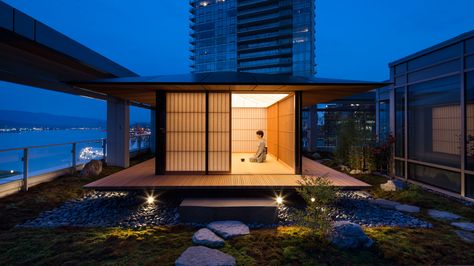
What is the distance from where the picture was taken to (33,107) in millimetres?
118688

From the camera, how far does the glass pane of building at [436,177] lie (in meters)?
5.96

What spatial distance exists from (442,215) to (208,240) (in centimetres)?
454

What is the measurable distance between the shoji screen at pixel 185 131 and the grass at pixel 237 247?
2341 mm

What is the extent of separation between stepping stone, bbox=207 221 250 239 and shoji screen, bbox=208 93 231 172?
222 cm

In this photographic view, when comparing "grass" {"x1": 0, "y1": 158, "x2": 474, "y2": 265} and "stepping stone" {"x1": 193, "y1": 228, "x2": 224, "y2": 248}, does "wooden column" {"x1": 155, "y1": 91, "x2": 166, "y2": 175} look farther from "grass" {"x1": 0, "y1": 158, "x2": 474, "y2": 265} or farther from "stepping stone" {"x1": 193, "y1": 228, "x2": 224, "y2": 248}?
"stepping stone" {"x1": 193, "y1": 228, "x2": 224, "y2": 248}

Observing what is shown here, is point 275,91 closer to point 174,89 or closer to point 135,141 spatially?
point 174,89

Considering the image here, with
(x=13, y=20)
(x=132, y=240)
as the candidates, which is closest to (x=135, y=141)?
(x=13, y=20)

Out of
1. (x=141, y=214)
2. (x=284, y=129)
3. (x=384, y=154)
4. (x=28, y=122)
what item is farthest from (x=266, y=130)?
(x=28, y=122)

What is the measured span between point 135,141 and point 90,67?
662 cm

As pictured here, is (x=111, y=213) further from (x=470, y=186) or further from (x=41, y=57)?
(x=470, y=186)

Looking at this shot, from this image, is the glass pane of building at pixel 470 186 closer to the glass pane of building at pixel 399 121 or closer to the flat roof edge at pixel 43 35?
the glass pane of building at pixel 399 121

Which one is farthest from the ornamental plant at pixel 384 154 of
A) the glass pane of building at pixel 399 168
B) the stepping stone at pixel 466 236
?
the stepping stone at pixel 466 236

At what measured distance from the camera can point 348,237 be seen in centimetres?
349

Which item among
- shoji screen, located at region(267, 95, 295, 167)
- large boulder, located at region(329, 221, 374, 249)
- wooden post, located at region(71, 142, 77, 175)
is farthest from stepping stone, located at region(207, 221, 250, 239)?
wooden post, located at region(71, 142, 77, 175)
